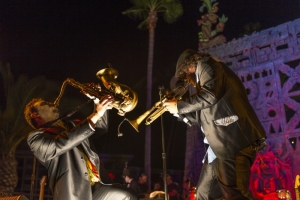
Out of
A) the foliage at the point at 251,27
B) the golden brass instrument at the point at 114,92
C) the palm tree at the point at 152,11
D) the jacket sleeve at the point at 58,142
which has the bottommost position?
the jacket sleeve at the point at 58,142

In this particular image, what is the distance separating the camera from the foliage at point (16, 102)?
594 inches

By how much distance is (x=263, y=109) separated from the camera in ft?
54.4

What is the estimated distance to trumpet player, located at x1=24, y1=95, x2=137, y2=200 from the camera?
10.4ft

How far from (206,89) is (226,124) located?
1.38 ft

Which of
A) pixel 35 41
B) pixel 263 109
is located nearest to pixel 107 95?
pixel 263 109

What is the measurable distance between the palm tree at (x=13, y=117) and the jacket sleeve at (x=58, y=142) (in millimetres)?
12626

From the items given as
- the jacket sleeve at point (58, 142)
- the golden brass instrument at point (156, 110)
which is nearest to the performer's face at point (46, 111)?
the jacket sleeve at point (58, 142)

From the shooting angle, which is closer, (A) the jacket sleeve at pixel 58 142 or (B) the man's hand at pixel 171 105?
(A) the jacket sleeve at pixel 58 142

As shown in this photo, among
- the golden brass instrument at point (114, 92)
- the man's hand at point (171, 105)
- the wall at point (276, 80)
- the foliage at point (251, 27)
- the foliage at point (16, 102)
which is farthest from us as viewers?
the foliage at point (251, 27)

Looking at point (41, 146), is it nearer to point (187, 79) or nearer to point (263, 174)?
point (187, 79)

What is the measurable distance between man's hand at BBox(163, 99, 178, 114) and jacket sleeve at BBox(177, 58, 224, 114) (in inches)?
2.5

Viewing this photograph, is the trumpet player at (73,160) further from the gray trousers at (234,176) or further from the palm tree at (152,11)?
the palm tree at (152,11)

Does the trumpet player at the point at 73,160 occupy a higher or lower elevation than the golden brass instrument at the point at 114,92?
lower

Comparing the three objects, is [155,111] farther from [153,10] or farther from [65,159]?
[153,10]
